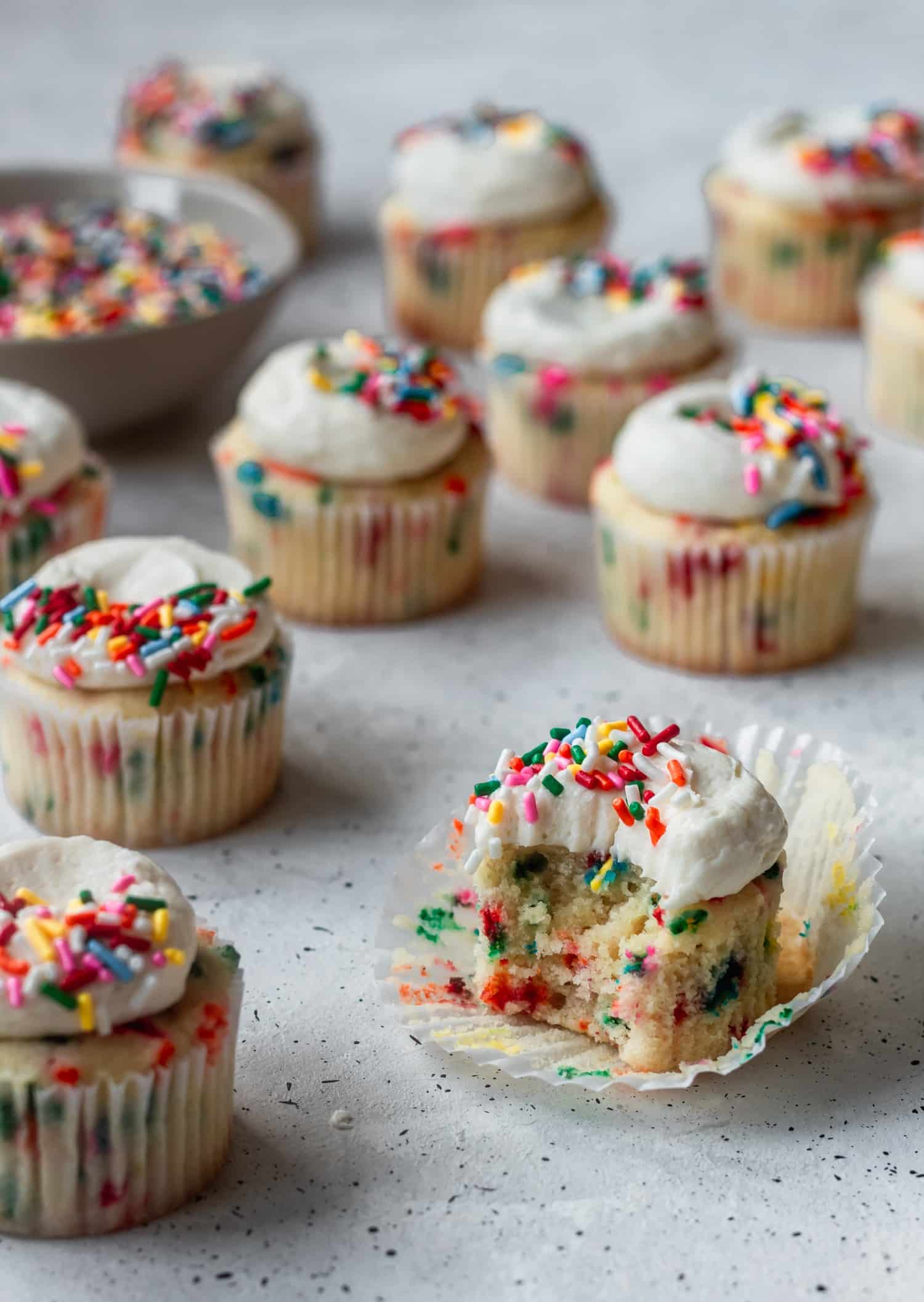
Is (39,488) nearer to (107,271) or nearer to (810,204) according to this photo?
(107,271)

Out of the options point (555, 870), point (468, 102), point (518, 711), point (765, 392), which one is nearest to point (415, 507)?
point (518, 711)

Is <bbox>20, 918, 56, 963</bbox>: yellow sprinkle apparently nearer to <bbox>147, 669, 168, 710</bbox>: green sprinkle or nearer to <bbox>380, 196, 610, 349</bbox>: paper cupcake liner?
<bbox>147, 669, 168, 710</bbox>: green sprinkle

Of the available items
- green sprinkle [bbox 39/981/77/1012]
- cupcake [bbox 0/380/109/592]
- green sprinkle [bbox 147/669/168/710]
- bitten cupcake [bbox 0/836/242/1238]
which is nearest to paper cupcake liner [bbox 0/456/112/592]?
cupcake [bbox 0/380/109/592]

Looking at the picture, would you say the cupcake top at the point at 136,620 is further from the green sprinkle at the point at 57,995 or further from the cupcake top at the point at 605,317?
the cupcake top at the point at 605,317

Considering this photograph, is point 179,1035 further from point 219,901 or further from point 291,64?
point 291,64

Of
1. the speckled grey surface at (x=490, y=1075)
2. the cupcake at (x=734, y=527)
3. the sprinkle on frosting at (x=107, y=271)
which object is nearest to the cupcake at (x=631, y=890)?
the speckled grey surface at (x=490, y=1075)

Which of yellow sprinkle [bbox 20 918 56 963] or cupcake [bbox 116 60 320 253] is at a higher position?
yellow sprinkle [bbox 20 918 56 963]

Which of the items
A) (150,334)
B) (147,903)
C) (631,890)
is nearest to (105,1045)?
(147,903)
